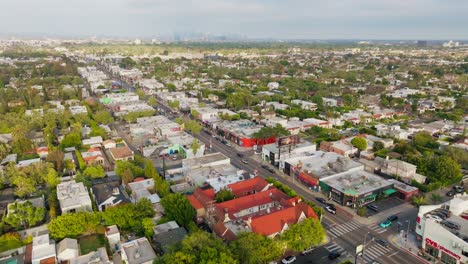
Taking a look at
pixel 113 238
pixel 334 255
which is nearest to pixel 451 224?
pixel 334 255

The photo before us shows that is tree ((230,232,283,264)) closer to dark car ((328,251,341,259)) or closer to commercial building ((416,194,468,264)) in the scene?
dark car ((328,251,341,259))

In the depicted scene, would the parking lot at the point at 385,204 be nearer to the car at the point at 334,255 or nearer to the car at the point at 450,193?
the car at the point at 450,193

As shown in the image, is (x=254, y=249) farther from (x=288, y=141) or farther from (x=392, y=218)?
(x=288, y=141)

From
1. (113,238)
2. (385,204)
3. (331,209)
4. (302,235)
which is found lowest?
(385,204)

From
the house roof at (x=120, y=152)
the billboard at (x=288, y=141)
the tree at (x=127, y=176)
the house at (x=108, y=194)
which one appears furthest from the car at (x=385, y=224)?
the house roof at (x=120, y=152)

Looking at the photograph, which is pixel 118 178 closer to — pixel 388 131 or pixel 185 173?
pixel 185 173

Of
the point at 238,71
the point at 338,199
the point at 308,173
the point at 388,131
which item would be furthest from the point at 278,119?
the point at 238,71
